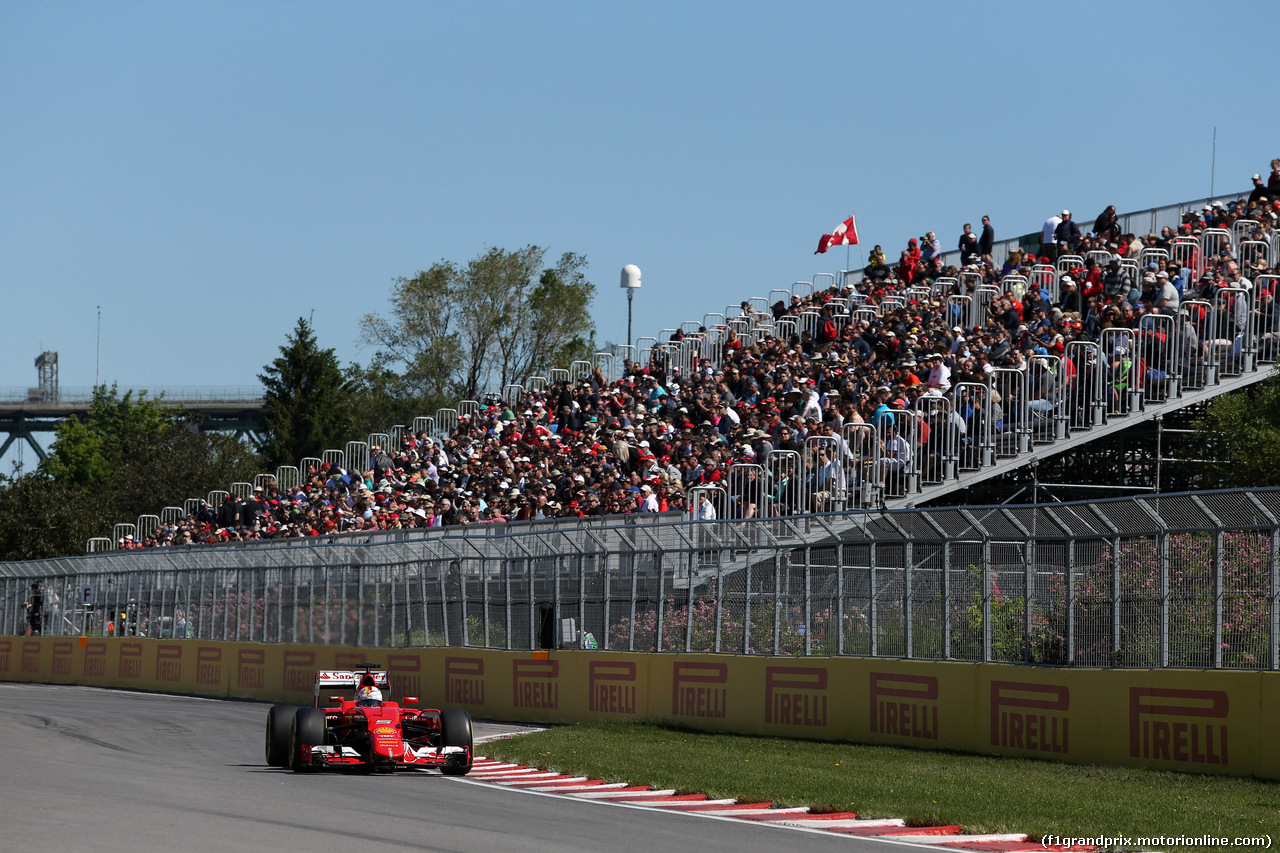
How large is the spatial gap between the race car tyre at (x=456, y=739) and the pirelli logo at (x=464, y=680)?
903 cm

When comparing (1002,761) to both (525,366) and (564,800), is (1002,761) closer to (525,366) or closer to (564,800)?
(564,800)

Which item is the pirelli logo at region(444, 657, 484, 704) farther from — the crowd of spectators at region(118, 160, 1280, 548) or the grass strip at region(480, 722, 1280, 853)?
the grass strip at region(480, 722, 1280, 853)

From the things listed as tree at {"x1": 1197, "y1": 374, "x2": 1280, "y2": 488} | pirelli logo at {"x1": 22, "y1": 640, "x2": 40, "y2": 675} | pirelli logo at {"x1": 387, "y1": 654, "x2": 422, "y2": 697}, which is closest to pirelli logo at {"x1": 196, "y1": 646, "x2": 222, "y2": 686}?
pirelli logo at {"x1": 387, "y1": 654, "x2": 422, "y2": 697}

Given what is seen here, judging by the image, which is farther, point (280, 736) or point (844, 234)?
point (844, 234)

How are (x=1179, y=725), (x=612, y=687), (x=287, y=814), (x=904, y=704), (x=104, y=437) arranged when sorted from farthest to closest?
(x=104, y=437)
(x=612, y=687)
(x=904, y=704)
(x=1179, y=725)
(x=287, y=814)

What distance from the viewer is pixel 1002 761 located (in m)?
16.5

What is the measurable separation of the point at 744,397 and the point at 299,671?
9.86 metres

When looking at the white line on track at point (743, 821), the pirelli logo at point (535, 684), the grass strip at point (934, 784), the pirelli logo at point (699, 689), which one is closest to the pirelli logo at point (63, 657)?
the pirelli logo at point (535, 684)

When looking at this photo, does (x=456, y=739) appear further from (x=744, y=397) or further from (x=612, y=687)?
(x=744, y=397)

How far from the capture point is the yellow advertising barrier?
14.9 metres

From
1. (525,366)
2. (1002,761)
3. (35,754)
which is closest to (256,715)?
(35,754)

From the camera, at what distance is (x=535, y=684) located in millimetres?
24344

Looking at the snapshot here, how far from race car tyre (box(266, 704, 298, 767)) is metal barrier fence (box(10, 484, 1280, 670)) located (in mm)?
6466

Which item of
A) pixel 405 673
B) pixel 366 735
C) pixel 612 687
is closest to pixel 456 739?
pixel 366 735
